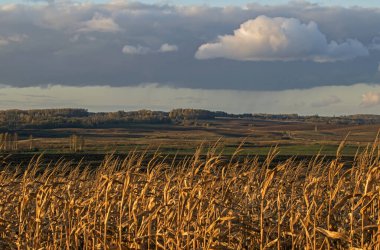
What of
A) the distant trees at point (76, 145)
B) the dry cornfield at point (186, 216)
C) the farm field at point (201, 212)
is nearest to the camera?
the farm field at point (201, 212)

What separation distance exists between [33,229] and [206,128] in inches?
6500

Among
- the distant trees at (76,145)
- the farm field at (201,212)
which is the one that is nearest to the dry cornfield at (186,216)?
the farm field at (201,212)

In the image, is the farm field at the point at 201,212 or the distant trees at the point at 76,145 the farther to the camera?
the distant trees at the point at 76,145

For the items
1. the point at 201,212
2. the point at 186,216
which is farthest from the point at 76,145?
the point at 186,216

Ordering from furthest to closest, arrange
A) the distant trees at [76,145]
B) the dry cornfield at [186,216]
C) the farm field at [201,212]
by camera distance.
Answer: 1. the distant trees at [76,145]
2. the dry cornfield at [186,216]
3. the farm field at [201,212]

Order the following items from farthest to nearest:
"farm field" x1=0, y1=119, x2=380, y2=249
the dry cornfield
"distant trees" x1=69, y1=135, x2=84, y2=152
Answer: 1. "distant trees" x1=69, y1=135, x2=84, y2=152
2. the dry cornfield
3. "farm field" x1=0, y1=119, x2=380, y2=249

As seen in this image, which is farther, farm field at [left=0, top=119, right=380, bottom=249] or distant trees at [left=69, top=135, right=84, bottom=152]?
distant trees at [left=69, top=135, right=84, bottom=152]

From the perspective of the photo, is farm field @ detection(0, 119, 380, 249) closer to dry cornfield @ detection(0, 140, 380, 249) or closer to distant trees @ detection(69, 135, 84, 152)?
dry cornfield @ detection(0, 140, 380, 249)

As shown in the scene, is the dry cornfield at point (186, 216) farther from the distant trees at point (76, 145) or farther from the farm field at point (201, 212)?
the distant trees at point (76, 145)

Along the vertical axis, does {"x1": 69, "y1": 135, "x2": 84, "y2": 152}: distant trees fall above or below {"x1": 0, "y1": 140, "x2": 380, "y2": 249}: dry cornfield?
below

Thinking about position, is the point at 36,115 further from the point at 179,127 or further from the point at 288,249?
the point at 288,249

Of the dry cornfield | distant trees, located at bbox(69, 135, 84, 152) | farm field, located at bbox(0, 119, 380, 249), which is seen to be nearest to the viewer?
farm field, located at bbox(0, 119, 380, 249)

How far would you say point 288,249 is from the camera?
29.5 feet

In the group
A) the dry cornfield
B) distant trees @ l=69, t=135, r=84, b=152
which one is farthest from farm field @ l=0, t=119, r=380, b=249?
distant trees @ l=69, t=135, r=84, b=152
